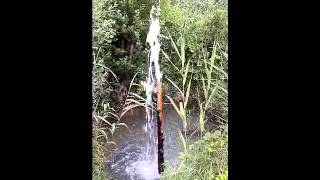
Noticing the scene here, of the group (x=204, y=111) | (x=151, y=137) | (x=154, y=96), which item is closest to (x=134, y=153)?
(x=151, y=137)

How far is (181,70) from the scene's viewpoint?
2.28 metres

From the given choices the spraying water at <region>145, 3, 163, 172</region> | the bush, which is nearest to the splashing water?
the spraying water at <region>145, 3, 163, 172</region>

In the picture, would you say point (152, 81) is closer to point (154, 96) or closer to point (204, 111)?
point (154, 96)

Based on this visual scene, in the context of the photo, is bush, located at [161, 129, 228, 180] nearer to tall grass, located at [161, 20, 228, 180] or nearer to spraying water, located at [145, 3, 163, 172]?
tall grass, located at [161, 20, 228, 180]

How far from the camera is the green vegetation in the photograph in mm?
2199

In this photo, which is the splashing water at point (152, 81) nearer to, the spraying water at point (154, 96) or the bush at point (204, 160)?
the spraying water at point (154, 96)

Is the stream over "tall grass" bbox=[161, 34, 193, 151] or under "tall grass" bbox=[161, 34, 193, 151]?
under
